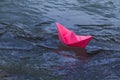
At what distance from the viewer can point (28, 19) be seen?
21.5 feet

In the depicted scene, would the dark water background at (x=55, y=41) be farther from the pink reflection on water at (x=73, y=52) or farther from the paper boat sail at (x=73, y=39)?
the paper boat sail at (x=73, y=39)

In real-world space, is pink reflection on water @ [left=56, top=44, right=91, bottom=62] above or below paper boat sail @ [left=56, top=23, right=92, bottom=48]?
below

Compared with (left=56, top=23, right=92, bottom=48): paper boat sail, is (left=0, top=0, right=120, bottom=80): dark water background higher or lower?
lower

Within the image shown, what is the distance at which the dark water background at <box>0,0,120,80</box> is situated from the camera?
15.0 ft

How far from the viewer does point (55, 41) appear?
5.64 m

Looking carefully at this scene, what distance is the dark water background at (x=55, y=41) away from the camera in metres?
4.58

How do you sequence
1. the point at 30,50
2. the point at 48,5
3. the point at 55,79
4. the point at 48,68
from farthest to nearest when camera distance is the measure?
1. the point at 48,5
2. the point at 30,50
3. the point at 48,68
4. the point at 55,79

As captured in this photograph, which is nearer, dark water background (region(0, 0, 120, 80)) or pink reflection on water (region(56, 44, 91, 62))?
dark water background (region(0, 0, 120, 80))

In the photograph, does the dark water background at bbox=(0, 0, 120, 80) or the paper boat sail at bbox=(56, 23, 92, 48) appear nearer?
the dark water background at bbox=(0, 0, 120, 80)

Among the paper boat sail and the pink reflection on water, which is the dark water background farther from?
the paper boat sail

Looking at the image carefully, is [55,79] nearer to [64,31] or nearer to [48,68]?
[48,68]

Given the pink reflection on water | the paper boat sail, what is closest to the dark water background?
the pink reflection on water

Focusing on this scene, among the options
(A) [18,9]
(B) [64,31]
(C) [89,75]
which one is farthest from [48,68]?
(A) [18,9]

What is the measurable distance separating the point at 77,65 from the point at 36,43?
1.01m
